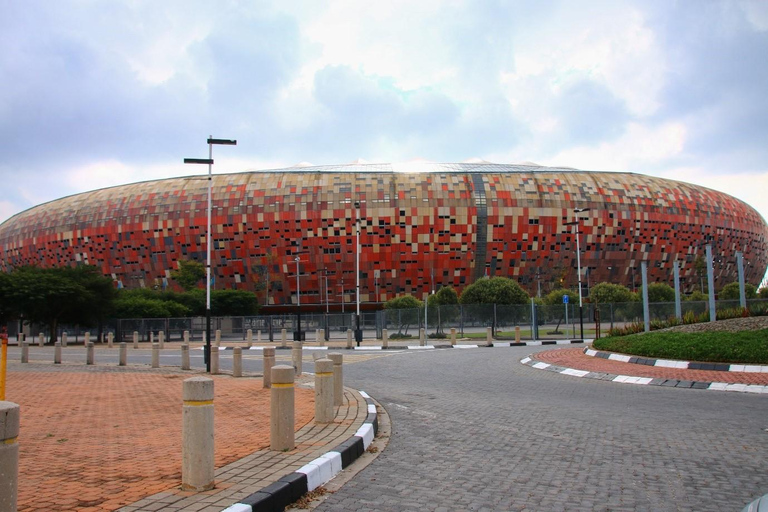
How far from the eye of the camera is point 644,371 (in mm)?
14594

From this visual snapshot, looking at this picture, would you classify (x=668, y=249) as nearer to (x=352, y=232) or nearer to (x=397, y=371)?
(x=352, y=232)

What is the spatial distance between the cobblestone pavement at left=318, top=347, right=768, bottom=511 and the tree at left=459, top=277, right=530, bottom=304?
36042 millimetres

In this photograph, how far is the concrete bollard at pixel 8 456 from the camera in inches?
127

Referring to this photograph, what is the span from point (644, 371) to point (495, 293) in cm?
3351

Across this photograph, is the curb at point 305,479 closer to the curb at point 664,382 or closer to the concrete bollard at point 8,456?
the concrete bollard at point 8,456

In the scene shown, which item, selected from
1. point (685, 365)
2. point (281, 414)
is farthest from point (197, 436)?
point (685, 365)

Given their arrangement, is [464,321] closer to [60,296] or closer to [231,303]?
[60,296]

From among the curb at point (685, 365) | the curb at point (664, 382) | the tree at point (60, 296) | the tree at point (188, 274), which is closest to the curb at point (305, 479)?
the curb at point (664, 382)

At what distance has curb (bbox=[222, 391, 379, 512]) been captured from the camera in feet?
14.1

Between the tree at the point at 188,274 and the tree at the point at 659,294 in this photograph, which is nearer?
the tree at the point at 659,294

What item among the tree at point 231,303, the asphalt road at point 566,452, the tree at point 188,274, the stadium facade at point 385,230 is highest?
the stadium facade at point 385,230

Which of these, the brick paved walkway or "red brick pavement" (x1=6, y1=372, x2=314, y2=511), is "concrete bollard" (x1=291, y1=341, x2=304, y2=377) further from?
the brick paved walkway

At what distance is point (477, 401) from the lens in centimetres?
1050

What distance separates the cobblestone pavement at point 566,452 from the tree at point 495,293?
36.0 meters
